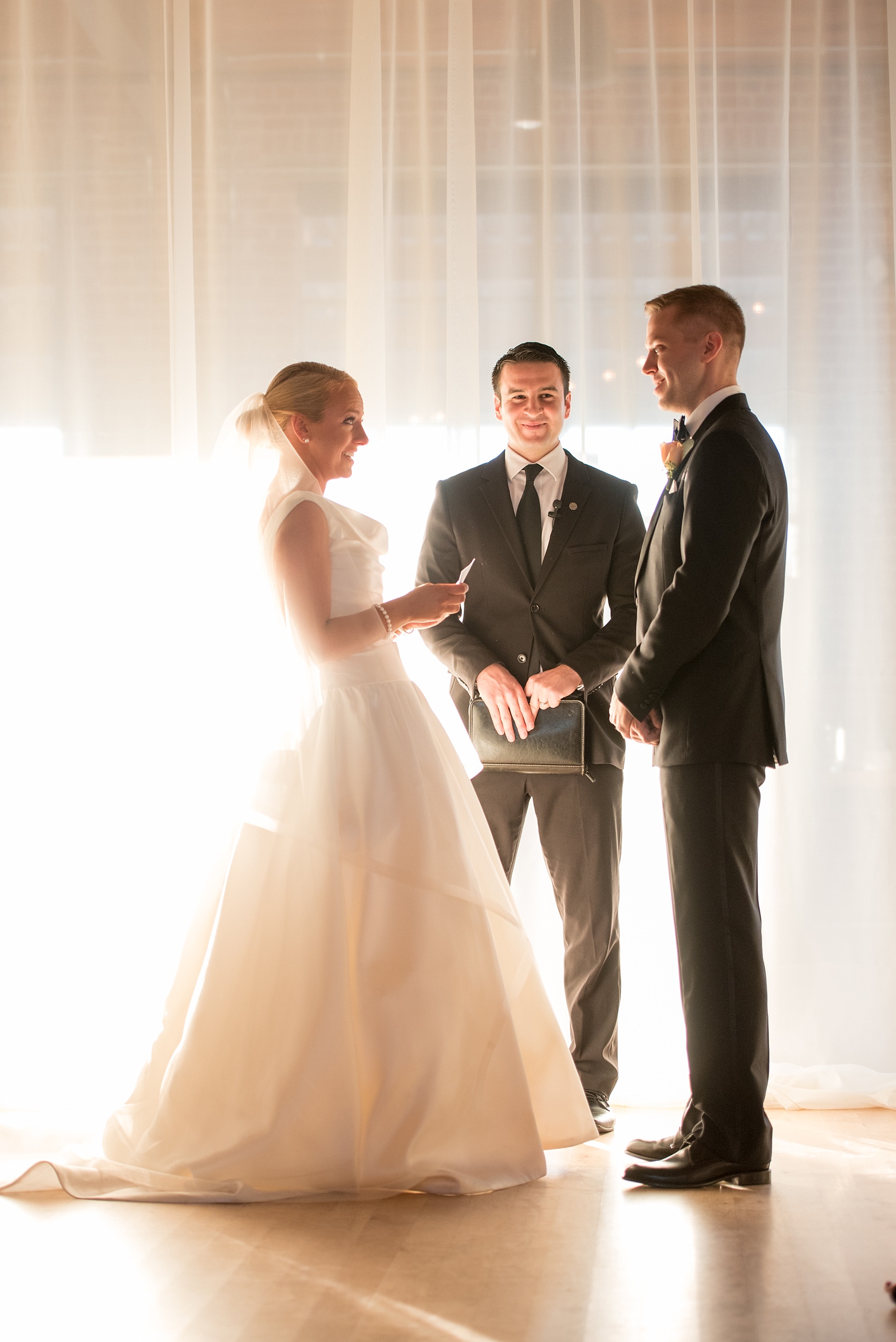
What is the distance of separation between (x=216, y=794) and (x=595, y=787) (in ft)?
3.26

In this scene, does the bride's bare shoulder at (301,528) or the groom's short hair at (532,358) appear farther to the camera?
the groom's short hair at (532,358)

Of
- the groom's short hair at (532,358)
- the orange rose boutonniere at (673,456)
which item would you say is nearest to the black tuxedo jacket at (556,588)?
the groom's short hair at (532,358)

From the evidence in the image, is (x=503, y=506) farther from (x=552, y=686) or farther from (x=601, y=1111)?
(x=601, y=1111)

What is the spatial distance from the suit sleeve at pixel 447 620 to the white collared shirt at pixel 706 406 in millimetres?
792

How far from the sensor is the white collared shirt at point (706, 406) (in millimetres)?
2566

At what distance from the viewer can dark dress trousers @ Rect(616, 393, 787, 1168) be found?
2.39 metres


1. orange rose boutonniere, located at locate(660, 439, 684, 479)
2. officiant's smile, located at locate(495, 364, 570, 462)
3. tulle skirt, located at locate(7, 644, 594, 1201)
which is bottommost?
tulle skirt, located at locate(7, 644, 594, 1201)

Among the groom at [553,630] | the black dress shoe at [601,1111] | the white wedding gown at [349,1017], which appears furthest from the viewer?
the groom at [553,630]

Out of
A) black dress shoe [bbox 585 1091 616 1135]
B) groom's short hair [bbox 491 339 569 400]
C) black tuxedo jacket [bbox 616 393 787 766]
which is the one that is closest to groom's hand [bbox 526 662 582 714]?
black tuxedo jacket [bbox 616 393 787 766]

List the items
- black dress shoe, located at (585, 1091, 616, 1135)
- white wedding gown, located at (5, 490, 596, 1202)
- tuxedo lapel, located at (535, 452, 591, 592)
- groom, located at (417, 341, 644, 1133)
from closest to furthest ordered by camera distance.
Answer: white wedding gown, located at (5, 490, 596, 1202) → black dress shoe, located at (585, 1091, 616, 1135) → groom, located at (417, 341, 644, 1133) → tuxedo lapel, located at (535, 452, 591, 592)

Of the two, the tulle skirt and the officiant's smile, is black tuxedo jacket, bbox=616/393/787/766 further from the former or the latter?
the officiant's smile

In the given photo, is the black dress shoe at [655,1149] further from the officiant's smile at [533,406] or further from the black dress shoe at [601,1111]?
the officiant's smile at [533,406]

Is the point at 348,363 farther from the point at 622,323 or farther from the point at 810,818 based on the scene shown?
the point at 810,818

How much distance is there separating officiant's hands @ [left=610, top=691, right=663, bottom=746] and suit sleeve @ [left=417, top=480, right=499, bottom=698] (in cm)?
52
